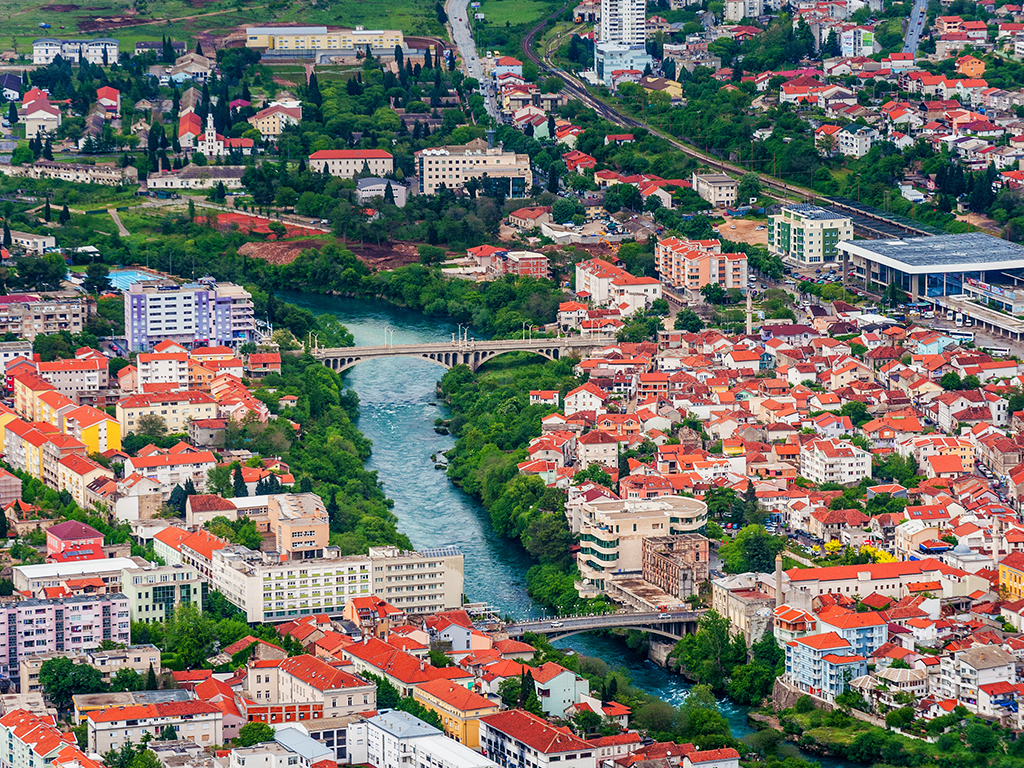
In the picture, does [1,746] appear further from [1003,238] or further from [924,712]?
[1003,238]

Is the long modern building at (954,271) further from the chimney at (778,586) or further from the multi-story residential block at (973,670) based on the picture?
the multi-story residential block at (973,670)

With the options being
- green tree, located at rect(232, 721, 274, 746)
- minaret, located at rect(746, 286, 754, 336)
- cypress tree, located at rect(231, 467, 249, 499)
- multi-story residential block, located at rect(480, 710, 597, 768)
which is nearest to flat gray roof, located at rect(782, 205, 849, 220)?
minaret, located at rect(746, 286, 754, 336)

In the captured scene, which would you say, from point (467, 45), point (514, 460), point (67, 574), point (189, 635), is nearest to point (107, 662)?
point (189, 635)

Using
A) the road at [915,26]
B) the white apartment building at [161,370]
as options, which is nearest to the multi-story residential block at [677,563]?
the white apartment building at [161,370]

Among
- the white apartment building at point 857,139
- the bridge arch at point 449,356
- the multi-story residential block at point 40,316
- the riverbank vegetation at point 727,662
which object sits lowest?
the riverbank vegetation at point 727,662

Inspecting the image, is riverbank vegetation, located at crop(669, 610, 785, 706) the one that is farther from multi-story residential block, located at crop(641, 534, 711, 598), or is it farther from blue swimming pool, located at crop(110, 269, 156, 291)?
blue swimming pool, located at crop(110, 269, 156, 291)

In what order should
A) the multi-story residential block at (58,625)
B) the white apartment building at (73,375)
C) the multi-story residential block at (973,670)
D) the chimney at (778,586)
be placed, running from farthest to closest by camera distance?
the white apartment building at (73,375), the chimney at (778,586), the multi-story residential block at (58,625), the multi-story residential block at (973,670)
